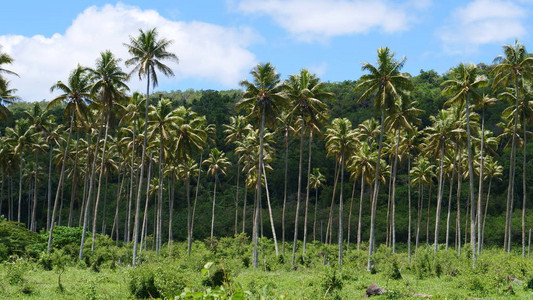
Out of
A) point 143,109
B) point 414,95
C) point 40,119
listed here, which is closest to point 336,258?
point 143,109

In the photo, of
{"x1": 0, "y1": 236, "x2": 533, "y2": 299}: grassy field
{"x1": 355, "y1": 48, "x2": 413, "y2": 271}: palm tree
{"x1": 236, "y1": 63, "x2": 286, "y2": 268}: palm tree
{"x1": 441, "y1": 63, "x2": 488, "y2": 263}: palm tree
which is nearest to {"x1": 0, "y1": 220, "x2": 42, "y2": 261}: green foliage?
{"x1": 0, "y1": 236, "x2": 533, "y2": 299}: grassy field

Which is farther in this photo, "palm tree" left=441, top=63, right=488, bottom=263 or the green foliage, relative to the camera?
the green foliage

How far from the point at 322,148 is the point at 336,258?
55.5m

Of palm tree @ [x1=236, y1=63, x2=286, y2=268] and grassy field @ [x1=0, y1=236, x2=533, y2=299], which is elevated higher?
palm tree @ [x1=236, y1=63, x2=286, y2=268]

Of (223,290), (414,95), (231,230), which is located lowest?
(231,230)

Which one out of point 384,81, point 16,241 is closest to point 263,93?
point 384,81

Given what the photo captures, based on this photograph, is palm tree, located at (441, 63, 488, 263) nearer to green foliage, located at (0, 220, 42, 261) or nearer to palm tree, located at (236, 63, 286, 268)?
palm tree, located at (236, 63, 286, 268)

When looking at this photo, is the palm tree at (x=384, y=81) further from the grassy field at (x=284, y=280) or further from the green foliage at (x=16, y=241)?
the green foliage at (x=16, y=241)

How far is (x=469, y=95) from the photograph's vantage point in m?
43.6

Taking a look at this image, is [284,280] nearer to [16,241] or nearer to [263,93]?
[263,93]

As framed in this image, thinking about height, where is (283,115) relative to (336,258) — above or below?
above

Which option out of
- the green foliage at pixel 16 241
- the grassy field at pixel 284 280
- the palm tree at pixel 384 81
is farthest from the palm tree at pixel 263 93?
the green foliage at pixel 16 241

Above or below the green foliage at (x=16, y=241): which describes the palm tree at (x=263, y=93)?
above

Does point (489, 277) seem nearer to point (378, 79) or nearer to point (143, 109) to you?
point (378, 79)
